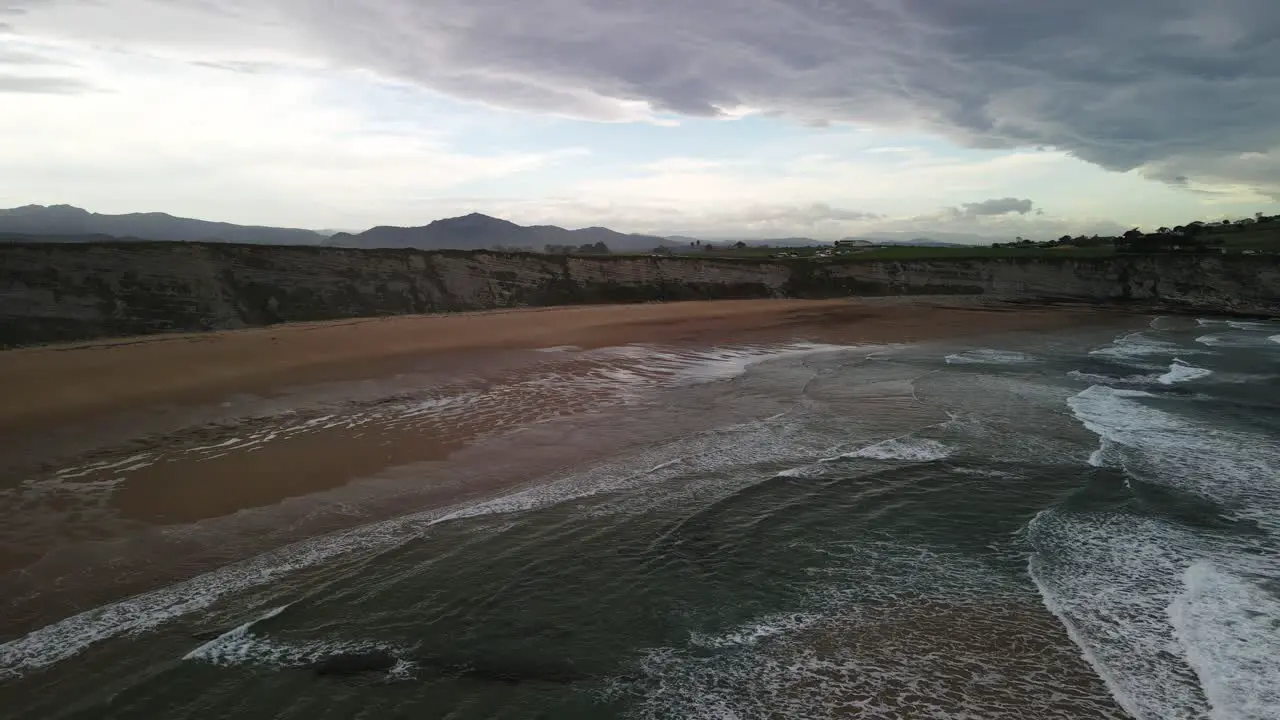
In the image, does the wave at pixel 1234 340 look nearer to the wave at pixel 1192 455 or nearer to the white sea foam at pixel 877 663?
the wave at pixel 1192 455

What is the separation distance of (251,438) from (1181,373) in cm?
2242

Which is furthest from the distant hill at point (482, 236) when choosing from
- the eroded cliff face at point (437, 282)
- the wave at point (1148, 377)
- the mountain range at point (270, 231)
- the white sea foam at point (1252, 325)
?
the wave at point (1148, 377)

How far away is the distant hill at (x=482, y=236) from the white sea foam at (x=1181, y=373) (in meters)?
99.6

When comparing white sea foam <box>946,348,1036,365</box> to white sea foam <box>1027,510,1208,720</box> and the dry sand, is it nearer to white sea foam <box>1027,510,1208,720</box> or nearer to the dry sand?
the dry sand

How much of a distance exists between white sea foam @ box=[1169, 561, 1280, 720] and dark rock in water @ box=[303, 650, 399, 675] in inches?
226

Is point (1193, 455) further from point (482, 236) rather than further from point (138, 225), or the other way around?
point (138, 225)

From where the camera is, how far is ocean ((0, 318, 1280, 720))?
4.70 metres

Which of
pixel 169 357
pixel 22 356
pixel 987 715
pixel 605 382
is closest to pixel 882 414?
pixel 605 382

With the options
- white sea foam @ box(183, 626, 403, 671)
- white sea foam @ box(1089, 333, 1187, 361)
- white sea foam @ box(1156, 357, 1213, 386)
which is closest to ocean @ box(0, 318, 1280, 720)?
white sea foam @ box(183, 626, 403, 671)

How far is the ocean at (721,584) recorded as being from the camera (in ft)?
15.4

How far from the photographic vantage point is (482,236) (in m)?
154

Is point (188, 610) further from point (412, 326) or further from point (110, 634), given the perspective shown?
point (412, 326)

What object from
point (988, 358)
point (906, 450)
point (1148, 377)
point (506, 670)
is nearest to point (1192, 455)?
point (906, 450)

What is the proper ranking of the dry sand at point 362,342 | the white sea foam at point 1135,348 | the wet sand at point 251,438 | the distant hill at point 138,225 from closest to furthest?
the wet sand at point 251,438, the dry sand at point 362,342, the white sea foam at point 1135,348, the distant hill at point 138,225
